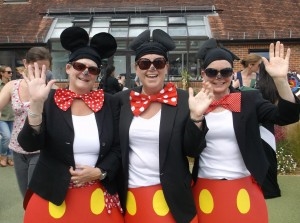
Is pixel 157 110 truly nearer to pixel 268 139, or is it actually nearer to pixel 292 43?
pixel 268 139

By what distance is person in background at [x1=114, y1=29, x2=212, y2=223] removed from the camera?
279 centimetres

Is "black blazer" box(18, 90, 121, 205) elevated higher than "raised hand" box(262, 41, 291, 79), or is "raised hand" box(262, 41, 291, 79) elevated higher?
"raised hand" box(262, 41, 291, 79)

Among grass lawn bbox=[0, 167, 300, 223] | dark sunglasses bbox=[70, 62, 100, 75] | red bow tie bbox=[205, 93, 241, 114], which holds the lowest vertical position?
grass lawn bbox=[0, 167, 300, 223]

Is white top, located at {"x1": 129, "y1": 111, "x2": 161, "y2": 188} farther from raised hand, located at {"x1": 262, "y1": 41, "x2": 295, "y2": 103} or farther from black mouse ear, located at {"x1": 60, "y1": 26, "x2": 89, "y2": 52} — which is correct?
raised hand, located at {"x1": 262, "y1": 41, "x2": 295, "y2": 103}

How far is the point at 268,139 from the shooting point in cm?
349

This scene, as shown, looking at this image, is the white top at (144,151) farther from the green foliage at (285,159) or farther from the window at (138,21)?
the window at (138,21)

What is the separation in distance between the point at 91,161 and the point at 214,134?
2.66ft

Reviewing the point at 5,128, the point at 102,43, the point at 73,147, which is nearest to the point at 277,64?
the point at 102,43

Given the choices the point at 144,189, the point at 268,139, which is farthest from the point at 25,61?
the point at 268,139

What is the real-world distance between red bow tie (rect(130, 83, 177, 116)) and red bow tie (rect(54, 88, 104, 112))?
0.74 ft

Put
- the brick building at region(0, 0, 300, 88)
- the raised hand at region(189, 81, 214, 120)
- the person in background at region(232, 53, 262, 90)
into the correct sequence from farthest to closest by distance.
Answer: the brick building at region(0, 0, 300, 88)
the person in background at region(232, 53, 262, 90)
the raised hand at region(189, 81, 214, 120)

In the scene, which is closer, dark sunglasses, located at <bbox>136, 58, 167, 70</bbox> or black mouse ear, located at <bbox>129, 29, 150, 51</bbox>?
dark sunglasses, located at <bbox>136, 58, 167, 70</bbox>

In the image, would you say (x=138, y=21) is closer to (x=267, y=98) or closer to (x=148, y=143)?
(x=267, y=98)

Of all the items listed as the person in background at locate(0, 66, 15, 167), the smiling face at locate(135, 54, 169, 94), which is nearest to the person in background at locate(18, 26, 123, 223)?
the smiling face at locate(135, 54, 169, 94)
